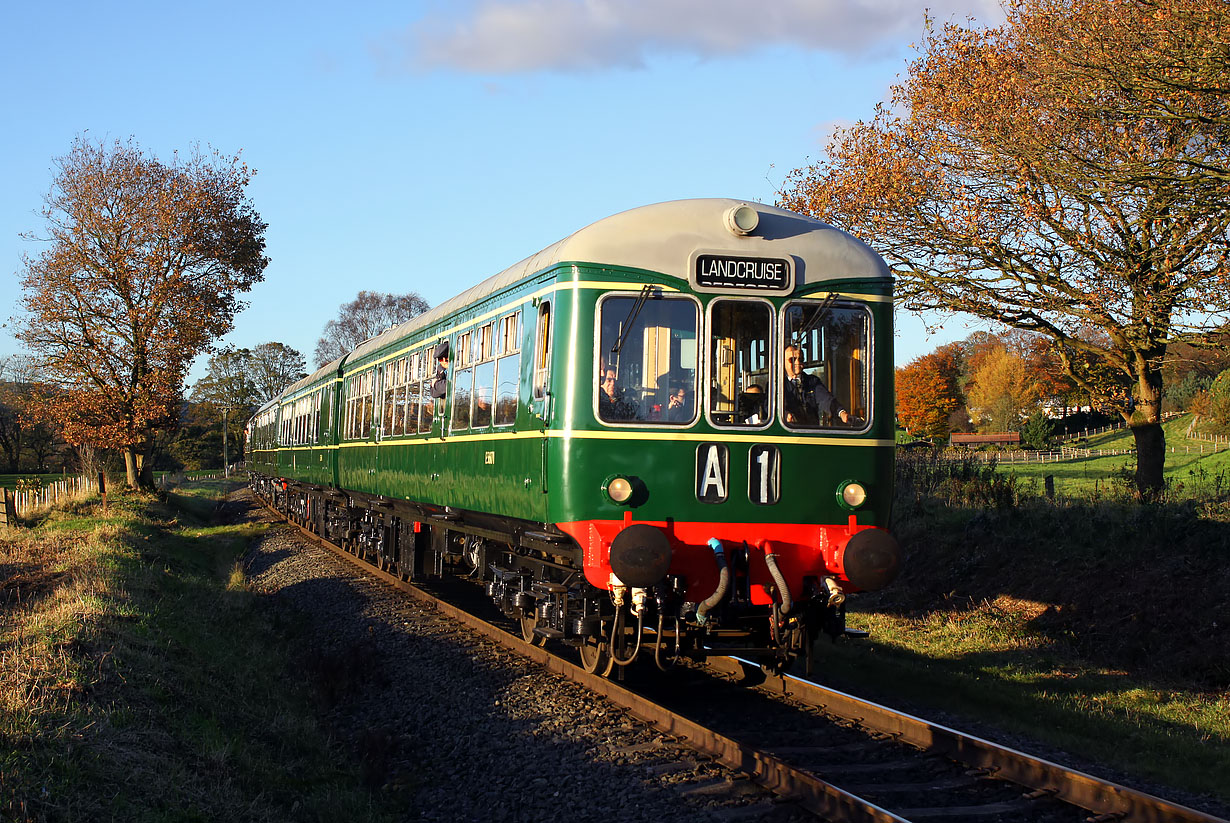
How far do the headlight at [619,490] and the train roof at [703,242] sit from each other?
4.86 feet

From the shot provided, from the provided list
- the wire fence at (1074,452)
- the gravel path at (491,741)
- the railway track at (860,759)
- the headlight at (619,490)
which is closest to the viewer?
the railway track at (860,759)

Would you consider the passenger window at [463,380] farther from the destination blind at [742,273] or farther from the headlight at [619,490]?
the destination blind at [742,273]

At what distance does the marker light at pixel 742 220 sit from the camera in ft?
24.1

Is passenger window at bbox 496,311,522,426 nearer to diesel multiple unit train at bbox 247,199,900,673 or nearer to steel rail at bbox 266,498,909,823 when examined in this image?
diesel multiple unit train at bbox 247,199,900,673

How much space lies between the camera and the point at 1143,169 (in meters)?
11.2

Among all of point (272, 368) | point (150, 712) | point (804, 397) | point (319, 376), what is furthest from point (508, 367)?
point (272, 368)

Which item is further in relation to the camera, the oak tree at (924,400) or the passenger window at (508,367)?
the oak tree at (924,400)

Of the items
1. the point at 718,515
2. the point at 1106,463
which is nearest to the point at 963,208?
the point at 718,515

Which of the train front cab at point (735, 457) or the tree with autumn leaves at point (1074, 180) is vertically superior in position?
the tree with autumn leaves at point (1074, 180)

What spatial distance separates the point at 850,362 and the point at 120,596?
7528 mm

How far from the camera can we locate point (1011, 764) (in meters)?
5.84

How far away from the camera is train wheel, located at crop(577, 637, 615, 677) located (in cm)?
807

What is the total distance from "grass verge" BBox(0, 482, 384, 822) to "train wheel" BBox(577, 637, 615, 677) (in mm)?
2054

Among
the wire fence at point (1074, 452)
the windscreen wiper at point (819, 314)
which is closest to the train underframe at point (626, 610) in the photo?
the windscreen wiper at point (819, 314)
